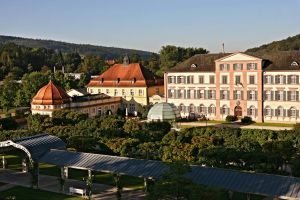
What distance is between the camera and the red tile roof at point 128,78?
243 feet

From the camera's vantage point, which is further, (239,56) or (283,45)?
(283,45)

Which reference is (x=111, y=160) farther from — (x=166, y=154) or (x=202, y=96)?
(x=202, y=96)

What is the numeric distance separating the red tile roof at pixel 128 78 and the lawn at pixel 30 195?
44.0 metres

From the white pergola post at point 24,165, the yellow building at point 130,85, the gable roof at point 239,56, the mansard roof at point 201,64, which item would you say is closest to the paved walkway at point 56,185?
the white pergola post at point 24,165

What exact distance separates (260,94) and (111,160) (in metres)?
33.6

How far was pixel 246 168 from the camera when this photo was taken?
32.4 meters

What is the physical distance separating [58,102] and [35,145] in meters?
28.2

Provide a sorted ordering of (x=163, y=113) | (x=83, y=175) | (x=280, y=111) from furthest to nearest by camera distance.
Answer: (x=280, y=111), (x=163, y=113), (x=83, y=175)

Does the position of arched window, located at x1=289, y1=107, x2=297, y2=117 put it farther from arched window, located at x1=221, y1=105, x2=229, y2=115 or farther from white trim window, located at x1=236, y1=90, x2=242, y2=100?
arched window, located at x1=221, y1=105, x2=229, y2=115

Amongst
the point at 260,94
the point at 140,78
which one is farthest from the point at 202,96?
the point at 140,78

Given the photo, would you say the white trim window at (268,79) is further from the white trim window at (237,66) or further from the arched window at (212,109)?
the arched window at (212,109)

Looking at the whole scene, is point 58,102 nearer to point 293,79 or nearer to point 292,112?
point 292,112

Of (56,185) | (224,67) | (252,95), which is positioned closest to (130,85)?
(224,67)

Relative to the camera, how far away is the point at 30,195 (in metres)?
29.2
